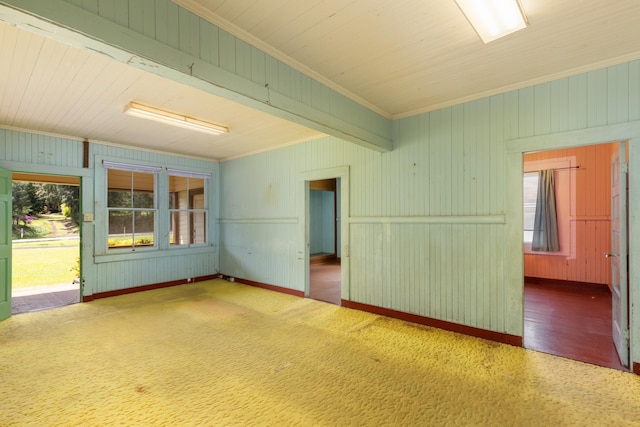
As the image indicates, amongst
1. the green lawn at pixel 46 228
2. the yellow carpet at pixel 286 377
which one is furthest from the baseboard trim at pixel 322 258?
the green lawn at pixel 46 228

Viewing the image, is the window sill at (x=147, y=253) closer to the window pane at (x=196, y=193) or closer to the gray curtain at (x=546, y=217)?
the window pane at (x=196, y=193)

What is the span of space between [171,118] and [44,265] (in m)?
7.27

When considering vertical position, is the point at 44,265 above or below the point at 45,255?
below

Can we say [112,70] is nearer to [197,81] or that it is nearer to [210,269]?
[197,81]

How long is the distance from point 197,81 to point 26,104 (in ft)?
10.7

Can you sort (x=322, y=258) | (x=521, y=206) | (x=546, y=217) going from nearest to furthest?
(x=521, y=206) → (x=546, y=217) → (x=322, y=258)

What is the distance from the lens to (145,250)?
19.0ft

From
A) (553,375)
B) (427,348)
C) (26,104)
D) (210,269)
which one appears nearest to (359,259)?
(427,348)

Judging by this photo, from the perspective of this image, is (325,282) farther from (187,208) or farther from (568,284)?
(568,284)

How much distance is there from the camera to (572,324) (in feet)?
12.2

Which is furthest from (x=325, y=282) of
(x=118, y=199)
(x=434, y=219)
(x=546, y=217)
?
(x=546, y=217)

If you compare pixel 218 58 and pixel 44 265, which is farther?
pixel 44 265

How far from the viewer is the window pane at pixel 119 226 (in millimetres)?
5469

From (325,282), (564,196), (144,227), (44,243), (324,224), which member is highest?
(564,196)
